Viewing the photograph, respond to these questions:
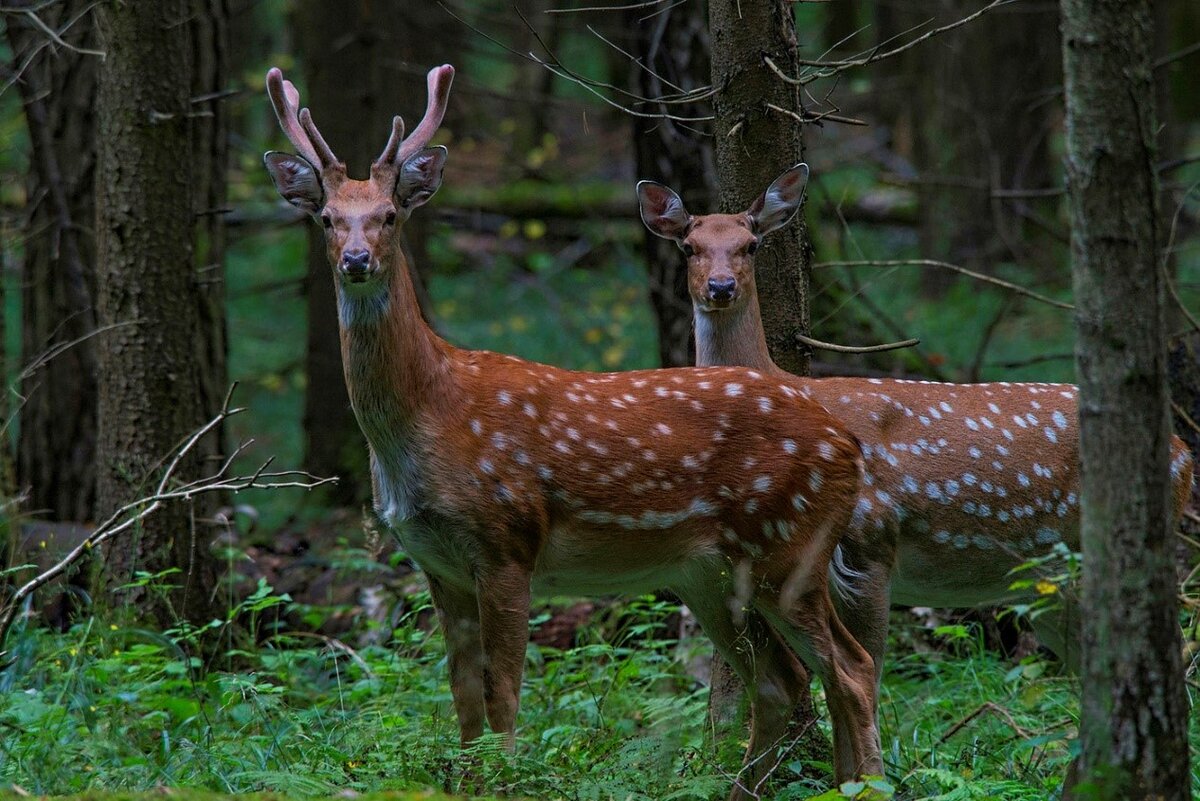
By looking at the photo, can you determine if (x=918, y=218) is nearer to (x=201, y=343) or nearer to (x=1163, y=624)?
(x=201, y=343)

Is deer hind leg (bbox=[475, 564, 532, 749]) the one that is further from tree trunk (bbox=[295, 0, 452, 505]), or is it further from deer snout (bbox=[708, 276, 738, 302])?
tree trunk (bbox=[295, 0, 452, 505])

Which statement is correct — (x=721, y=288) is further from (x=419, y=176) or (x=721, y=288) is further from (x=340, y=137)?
(x=340, y=137)

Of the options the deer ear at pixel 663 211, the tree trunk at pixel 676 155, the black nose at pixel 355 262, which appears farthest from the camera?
the tree trunk at pixel 676 155

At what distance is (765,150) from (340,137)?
5200 mm

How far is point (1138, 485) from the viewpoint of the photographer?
3314mm

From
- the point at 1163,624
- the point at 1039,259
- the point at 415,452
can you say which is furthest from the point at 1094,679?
the point at 1039,259

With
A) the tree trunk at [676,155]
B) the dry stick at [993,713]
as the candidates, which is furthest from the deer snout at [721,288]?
the tree trunk at [676,155]

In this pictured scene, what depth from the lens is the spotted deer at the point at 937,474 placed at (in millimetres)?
5699

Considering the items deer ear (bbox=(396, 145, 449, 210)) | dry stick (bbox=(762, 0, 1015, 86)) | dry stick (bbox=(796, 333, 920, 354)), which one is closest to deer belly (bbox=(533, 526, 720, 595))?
dry stick (bbox=(796, 333, 920, 354))

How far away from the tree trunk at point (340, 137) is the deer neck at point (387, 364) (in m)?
4.78

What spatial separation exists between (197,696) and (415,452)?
138 cm

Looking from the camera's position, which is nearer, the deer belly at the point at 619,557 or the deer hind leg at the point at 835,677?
the deer hind leg at the point at 835,677

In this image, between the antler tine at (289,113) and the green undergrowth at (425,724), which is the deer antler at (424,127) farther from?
the green undergrowth at (425,724)

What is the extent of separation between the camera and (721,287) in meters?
6.24
